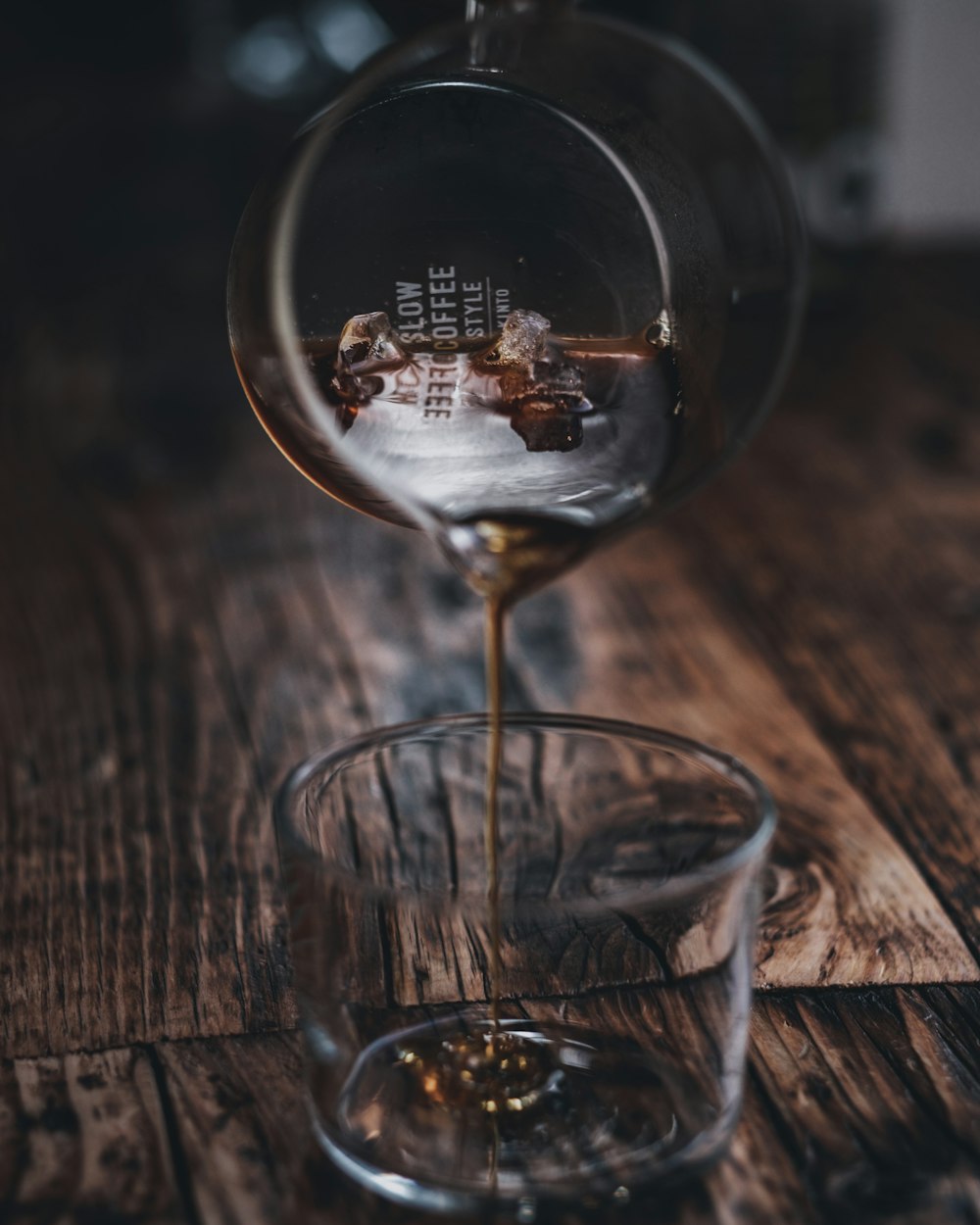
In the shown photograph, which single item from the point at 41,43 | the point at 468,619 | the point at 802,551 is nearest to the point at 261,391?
the point at 468,619

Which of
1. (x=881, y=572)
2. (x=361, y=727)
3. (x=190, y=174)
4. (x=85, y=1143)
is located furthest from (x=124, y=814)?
(x=190, y=174)

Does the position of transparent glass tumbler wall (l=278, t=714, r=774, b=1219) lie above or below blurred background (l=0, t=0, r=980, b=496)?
below

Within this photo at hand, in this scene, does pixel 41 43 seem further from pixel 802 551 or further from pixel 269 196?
pixel 269 196

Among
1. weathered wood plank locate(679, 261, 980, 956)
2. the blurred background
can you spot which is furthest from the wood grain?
the blurred background

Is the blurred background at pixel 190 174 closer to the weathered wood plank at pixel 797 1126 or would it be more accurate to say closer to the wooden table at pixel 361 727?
the wooden table at pixel 361 727

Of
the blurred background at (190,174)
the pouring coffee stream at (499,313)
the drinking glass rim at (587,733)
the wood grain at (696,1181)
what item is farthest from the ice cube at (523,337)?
the blurred background at (190,174)

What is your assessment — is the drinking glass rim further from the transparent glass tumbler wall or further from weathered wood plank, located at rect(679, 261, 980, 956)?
weathered wood plank, located at rect(679, 261, 980, 956)

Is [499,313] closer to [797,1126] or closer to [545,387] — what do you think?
[545,387]
